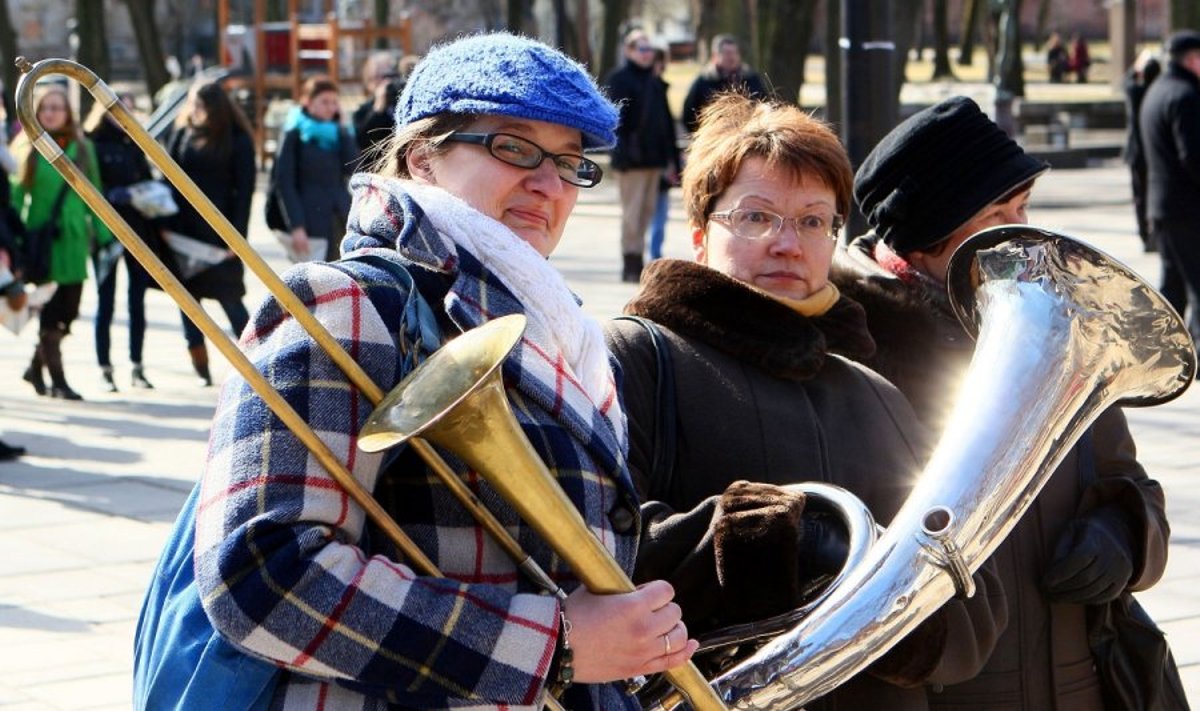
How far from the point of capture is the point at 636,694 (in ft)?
7.86

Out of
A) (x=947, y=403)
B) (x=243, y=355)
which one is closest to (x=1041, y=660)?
(x=947, y=403)

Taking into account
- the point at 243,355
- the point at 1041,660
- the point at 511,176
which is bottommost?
the point at 1041,660

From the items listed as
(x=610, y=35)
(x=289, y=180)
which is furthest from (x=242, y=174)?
(x=610, y=35)

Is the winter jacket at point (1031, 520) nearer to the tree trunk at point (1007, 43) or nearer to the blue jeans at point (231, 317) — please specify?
the blue jeans at point (231, 317)

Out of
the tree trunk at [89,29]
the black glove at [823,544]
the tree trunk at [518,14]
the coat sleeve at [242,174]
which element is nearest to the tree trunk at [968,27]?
the tree trunk at [518,14]

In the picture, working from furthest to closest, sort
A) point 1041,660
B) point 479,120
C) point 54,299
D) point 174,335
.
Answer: point 174,335 → point 54,299 → point 1041,660 → point 479,120

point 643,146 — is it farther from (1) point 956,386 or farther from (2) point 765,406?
(2) point 765,406

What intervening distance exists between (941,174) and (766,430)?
2.46 ft

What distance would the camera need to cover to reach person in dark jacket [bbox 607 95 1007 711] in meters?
2.80

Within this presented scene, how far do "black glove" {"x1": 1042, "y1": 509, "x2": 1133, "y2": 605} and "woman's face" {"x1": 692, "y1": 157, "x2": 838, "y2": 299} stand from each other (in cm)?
60

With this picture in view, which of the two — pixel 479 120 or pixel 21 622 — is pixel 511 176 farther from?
pixel 21 622

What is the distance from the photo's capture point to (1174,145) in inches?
391

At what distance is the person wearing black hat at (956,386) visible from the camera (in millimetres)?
3207

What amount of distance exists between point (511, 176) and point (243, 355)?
0.48 metres
